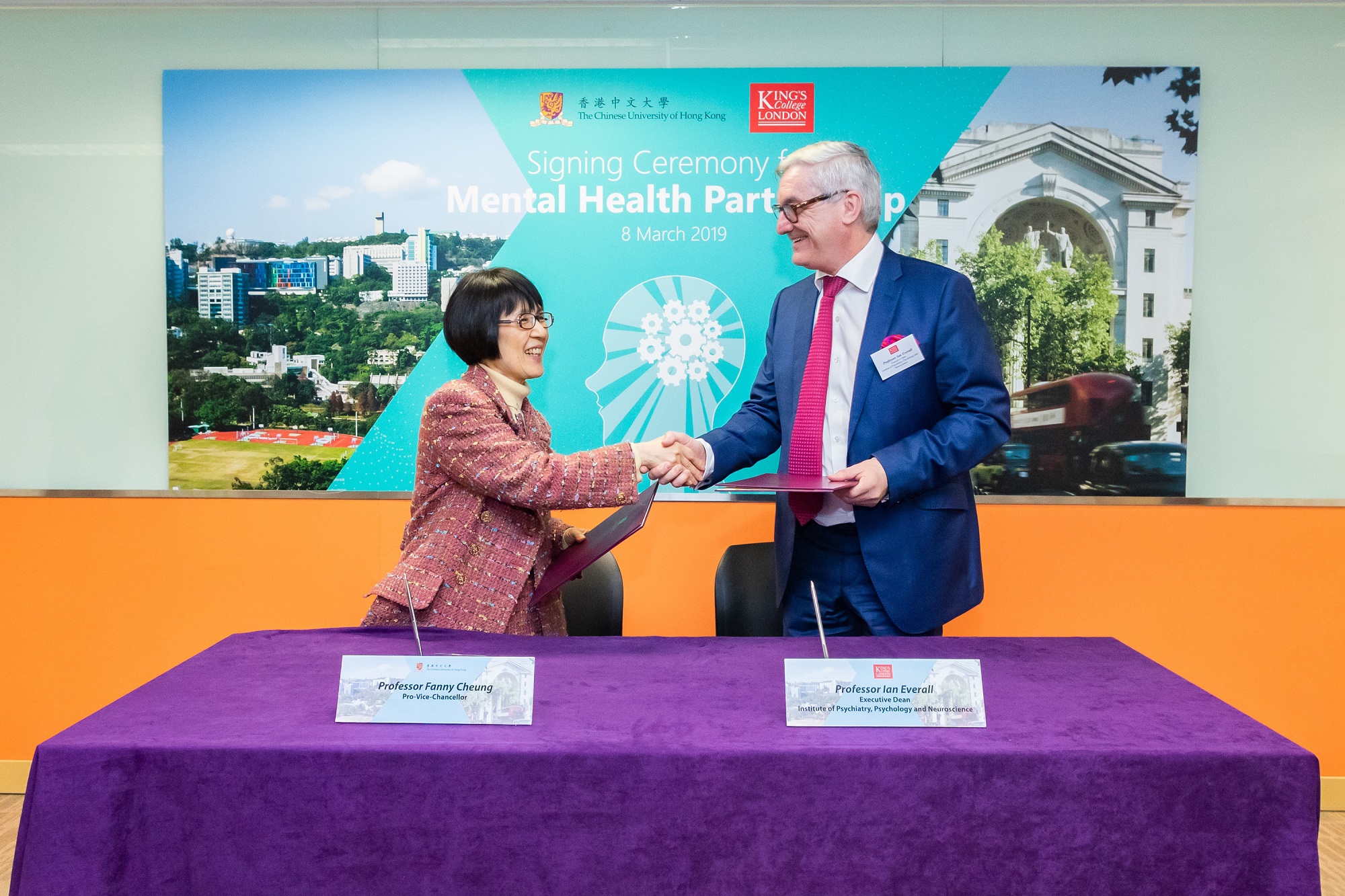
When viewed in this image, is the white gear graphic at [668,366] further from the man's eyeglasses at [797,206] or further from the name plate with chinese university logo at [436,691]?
the name plate with chinese university logo at [436,691]

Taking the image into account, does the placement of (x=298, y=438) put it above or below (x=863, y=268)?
below

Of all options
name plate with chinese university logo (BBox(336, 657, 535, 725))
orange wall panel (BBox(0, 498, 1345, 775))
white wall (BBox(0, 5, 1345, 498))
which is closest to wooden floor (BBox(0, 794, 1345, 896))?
orange wall panel (BBox(0, 498, 1345, 775))

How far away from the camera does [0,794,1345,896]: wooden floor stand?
2.60 metres

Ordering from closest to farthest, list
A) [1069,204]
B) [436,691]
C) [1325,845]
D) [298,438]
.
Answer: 1. [436,691]
2. [1325,845]
3. [1069,204]
4. [298,438]

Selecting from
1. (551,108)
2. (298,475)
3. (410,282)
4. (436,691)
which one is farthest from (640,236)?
(436,691)

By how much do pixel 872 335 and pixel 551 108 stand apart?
5.47ft

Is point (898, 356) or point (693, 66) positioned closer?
point (898, 356)

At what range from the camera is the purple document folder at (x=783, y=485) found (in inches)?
64.6

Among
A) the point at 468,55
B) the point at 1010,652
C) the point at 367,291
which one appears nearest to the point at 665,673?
the point at 1010,652

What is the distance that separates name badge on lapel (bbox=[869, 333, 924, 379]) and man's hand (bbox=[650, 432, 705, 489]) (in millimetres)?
489

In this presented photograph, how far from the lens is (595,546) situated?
1723 mm

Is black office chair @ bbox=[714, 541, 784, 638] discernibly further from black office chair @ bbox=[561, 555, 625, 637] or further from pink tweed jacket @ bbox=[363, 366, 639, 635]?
pink tweed jacket @ bbox=[363, 366, 639, 635]

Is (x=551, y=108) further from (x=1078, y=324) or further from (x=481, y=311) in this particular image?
(x=1078, y=324)

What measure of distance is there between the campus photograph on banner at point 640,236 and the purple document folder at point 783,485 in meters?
1.38
